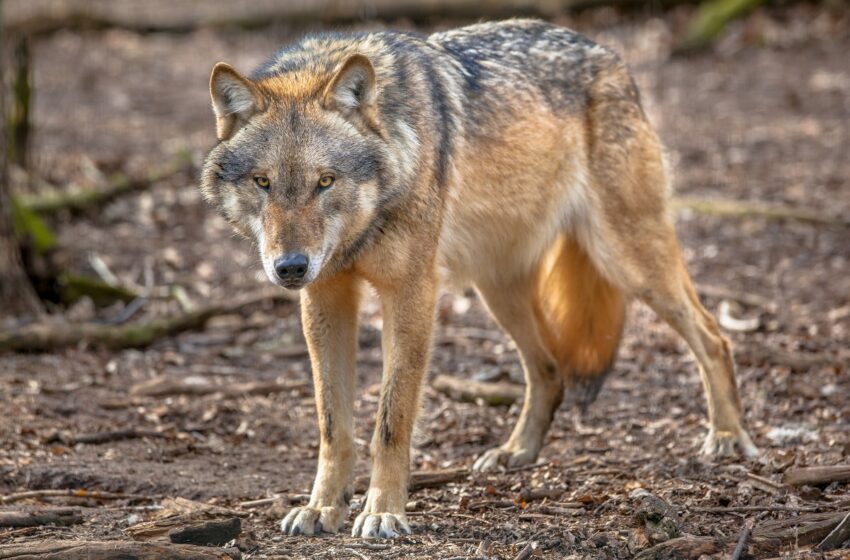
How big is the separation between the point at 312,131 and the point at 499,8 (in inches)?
462

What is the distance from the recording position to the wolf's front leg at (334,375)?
195 inches

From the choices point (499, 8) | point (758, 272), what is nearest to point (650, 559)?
point (758, 272)

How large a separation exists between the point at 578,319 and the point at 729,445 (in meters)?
1.13

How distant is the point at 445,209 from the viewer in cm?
525

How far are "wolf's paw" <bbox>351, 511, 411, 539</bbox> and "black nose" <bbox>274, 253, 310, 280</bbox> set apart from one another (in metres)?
1.12

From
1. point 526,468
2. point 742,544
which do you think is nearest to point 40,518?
point 526,468

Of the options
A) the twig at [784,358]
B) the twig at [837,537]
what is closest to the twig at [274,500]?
the twig at [837,537]

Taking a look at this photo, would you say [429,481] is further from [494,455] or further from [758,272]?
[758,272]

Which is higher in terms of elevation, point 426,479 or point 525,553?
point 525,553

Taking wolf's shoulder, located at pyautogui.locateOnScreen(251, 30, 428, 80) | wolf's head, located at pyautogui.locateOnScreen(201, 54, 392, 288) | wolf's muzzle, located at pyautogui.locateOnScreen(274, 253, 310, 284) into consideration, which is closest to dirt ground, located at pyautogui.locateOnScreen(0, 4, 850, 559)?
wolf's muzzle, located at pyautogui.locateOnScreen(274, 253, 310, 284)

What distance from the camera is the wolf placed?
15.4ft

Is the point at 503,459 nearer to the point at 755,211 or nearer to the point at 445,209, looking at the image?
the point at 445,209

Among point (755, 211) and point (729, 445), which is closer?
point (729, 445)

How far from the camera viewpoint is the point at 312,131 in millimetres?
4688
